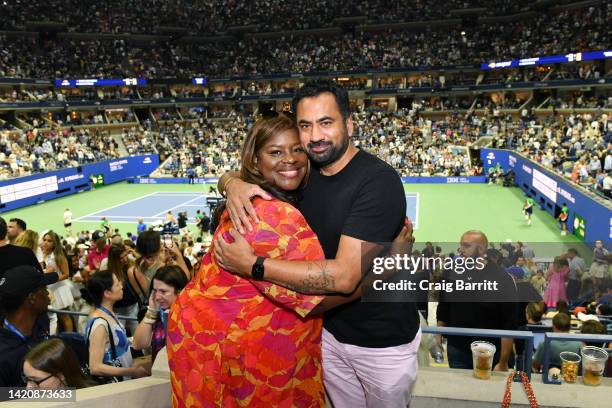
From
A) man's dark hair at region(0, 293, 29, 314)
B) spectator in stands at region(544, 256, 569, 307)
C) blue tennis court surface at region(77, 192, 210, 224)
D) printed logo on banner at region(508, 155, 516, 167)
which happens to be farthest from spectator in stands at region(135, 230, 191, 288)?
printed logo on banner at region(508, 155, 516, 167)

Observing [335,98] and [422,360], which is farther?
[422,360]

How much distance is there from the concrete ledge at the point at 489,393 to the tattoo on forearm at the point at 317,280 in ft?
4.72

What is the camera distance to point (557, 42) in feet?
142

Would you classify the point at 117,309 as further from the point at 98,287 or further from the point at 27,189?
the point at 27,189

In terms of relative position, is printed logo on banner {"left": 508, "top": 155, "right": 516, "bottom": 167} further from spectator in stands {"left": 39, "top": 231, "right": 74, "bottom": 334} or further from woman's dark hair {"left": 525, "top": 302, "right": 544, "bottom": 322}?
spectator in stands {"left": 39, "top": 231, "right": 74, "bottom": 334}

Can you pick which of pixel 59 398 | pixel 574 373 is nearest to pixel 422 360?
pixel 574 373

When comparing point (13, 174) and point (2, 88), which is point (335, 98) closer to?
point (13, 174)

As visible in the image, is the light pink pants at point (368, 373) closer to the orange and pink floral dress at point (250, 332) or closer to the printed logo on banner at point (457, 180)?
the orange and pink floral dress at point (250, 332)

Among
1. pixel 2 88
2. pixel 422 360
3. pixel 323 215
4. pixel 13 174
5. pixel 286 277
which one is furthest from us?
pixel 2 88

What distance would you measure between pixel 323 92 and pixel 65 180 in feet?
113

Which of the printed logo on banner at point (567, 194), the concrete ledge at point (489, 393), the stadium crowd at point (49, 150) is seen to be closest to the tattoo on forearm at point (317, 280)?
the concrete ledge at point (489, 393)

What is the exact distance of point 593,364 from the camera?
3107mm

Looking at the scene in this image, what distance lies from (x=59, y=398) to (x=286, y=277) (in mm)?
2056

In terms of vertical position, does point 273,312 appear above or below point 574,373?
above
